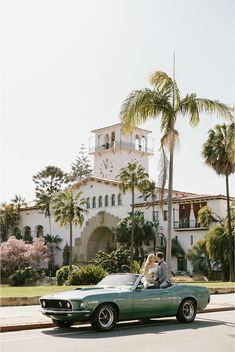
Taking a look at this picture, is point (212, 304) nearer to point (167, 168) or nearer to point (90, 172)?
point (167, 168)

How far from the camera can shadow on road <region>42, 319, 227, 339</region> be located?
34.7ft

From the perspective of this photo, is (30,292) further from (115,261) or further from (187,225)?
(187,225)

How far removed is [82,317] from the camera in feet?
34.8

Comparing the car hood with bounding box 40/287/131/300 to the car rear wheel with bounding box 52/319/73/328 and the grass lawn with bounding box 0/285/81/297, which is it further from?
the grass lawn with bounding box 0/285/81/297

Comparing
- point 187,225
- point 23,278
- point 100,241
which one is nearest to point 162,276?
point 23,278

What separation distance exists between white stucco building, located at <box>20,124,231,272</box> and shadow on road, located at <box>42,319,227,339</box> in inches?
1304

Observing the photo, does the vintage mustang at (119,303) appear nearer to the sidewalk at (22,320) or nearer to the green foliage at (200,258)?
the sidewalk at (22,320)

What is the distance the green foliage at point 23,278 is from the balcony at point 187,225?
15.1m

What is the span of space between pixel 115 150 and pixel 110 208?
1067cm

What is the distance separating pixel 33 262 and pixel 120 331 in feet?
170

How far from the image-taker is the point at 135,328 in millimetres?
11656

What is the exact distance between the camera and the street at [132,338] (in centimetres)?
891

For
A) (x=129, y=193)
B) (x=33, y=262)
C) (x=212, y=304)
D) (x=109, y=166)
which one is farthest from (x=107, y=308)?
(x=109, y=166)

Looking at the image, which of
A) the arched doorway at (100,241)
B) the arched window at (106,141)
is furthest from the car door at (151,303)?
the arched window at (106,141)
